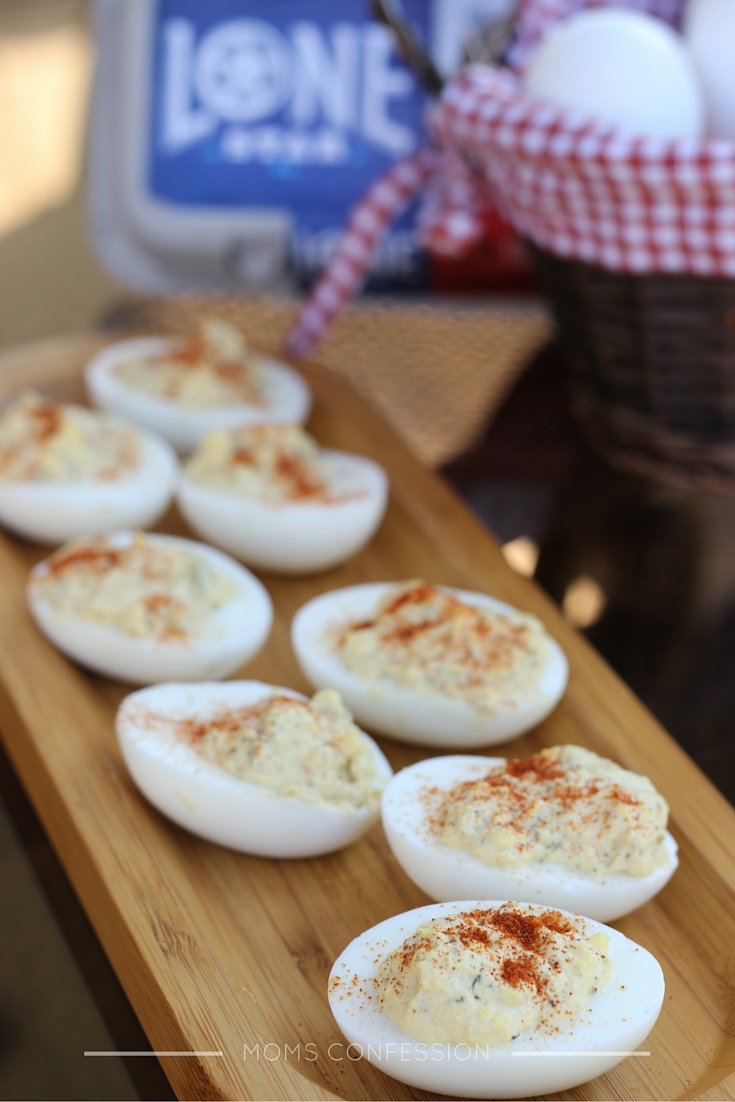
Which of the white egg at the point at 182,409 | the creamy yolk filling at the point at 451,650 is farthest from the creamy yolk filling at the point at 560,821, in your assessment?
the white egg at the point at 182,409

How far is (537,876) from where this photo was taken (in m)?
1.49

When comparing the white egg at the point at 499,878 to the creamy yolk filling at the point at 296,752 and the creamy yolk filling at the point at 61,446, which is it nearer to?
the creamy yolk filling at the point at 296,752

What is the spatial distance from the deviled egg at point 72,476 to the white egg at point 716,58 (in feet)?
4.05

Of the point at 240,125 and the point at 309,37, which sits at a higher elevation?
the point at 309,37

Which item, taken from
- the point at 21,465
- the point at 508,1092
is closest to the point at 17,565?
the point at 21,465

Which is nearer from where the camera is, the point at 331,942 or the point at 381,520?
the point at 331,942

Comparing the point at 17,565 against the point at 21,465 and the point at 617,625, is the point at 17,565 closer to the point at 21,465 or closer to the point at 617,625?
the point at 21,465

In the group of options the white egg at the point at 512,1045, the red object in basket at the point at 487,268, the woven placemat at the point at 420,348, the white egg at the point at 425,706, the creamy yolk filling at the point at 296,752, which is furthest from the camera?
the red object in basket at the point at 487,268

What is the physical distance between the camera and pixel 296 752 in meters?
1.62

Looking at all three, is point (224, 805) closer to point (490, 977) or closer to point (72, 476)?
point (490, 977)

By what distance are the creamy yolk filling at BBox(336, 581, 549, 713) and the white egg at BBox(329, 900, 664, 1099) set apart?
0.51 meters

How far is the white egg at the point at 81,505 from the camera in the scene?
219cm

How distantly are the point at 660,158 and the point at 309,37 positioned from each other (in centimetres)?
126

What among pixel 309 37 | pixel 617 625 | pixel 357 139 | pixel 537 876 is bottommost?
pixel 617 625
